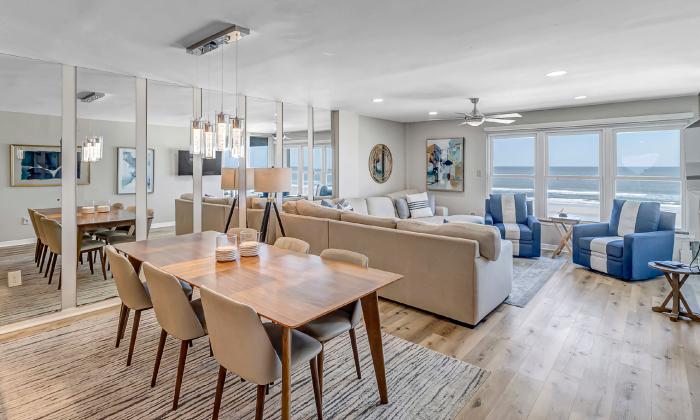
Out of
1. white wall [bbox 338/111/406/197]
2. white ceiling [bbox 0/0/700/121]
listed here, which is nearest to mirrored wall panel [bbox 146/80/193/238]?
white ceiling [bbox 0/0/700/121]

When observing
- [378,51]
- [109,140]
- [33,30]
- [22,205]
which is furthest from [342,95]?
[22,205]

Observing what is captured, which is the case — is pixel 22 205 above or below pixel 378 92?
below

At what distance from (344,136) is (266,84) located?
227 centimetres

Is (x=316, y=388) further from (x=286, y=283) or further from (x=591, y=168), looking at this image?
(x=591, y=168)

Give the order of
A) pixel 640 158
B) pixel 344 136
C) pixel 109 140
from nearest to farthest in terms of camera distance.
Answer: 1. pixel 109 140
2. pixel 640 158
3. pixel 344 136

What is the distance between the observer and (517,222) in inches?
241

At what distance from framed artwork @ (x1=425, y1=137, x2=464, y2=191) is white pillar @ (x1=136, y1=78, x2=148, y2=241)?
542 centimetres

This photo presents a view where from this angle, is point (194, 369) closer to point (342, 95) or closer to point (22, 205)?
point (22, 205)

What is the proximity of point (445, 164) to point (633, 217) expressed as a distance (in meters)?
3.37

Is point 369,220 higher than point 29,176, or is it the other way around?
point 29,176

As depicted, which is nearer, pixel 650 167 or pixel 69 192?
pixel 69 192

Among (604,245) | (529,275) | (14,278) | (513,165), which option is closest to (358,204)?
(529,275)

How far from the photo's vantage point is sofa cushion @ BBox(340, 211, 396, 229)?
3820mm

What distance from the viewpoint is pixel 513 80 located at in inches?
166
